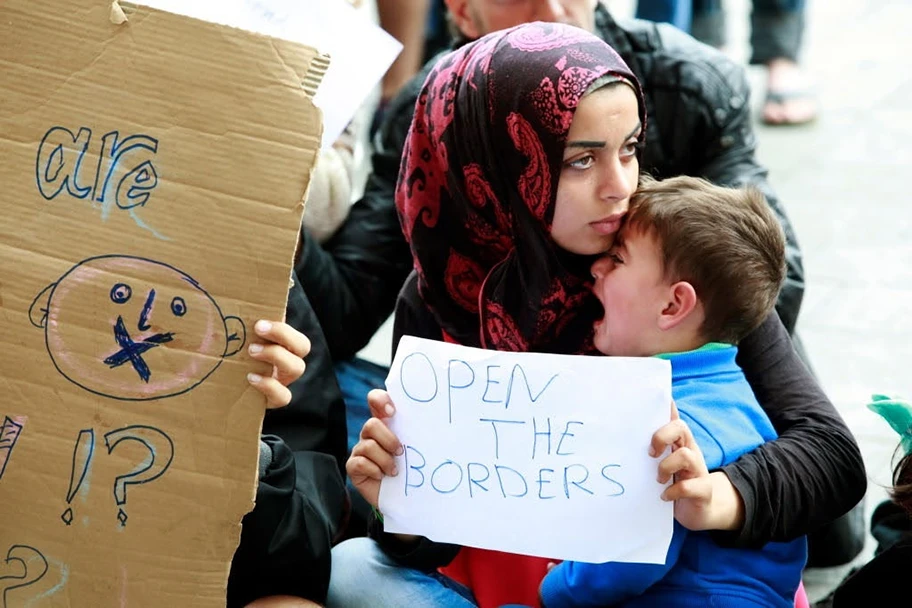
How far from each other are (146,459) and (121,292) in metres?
0.20

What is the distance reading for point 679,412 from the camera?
168 centimetres

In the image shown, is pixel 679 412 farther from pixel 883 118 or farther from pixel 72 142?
pixel 883 118

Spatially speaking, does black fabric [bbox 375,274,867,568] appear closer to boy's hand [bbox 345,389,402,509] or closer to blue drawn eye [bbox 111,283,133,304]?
boy's hand [bbox 345,389,402,509]

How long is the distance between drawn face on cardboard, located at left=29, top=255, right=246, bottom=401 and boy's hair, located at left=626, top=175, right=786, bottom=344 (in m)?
0.56

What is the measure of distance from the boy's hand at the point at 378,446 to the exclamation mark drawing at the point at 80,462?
32 cm

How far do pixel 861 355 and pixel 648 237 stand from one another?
187 centimetres

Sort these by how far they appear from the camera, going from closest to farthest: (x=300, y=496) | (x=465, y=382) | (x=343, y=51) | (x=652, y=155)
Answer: (x=465, y=382) → (x=300, y=496) → (x=343, y=51) → (x=652, y=155)

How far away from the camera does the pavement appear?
3277 millimetres

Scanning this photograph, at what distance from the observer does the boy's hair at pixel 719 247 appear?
1703 millimetres

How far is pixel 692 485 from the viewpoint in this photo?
5.18ft

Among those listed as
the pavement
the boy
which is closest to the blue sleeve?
the boy

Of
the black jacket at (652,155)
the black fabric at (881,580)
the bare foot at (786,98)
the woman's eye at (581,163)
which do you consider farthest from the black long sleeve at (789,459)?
the bare foot at (786,98)

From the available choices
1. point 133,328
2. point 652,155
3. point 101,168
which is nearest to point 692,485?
point 133,328

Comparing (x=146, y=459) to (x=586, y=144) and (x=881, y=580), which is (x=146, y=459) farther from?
(x=881, y=580)
